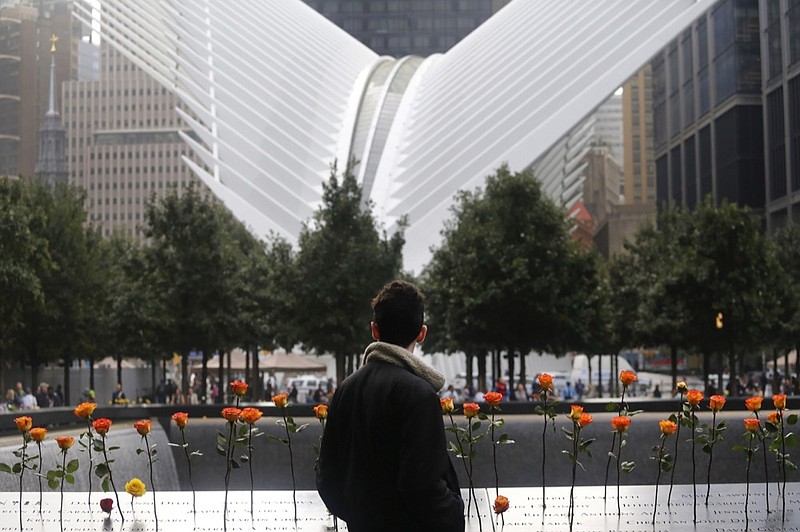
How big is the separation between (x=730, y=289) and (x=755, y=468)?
64.2 feet

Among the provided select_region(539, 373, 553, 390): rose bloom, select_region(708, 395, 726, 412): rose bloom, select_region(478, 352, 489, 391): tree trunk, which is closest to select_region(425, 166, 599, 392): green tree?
select_region(478, 352, 489, 391): tree trunk

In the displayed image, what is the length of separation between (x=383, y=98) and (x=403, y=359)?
66.8 metres

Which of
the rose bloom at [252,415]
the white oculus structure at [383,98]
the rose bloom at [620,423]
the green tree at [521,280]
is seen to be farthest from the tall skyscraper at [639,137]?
the rose bloom at [252,415]

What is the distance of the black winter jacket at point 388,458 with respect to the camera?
197 inches

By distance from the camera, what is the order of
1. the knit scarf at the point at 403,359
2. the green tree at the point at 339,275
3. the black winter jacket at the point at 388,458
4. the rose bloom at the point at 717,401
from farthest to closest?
the green tree at the point at 339,275 < the rose bloom at the point at 717,401 < the knit scarf at the point at 403,359 < the black winter jacket at the point at 388,458

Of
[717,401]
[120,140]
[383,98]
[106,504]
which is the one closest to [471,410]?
[717,401]

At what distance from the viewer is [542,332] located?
125 ft

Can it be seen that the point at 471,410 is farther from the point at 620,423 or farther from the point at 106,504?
the point at 106,504

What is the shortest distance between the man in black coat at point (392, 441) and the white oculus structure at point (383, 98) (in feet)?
147

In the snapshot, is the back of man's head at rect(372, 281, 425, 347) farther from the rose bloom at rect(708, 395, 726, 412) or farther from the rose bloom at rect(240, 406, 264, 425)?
the rose bloom at rect(708, 395, 726, 412)

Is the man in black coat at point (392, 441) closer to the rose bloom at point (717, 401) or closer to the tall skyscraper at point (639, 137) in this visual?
the rose bloom at point (717, 401)

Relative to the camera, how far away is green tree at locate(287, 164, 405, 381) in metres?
37.6

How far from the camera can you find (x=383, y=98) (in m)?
71.3

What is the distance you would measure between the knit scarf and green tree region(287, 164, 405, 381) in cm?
3174
